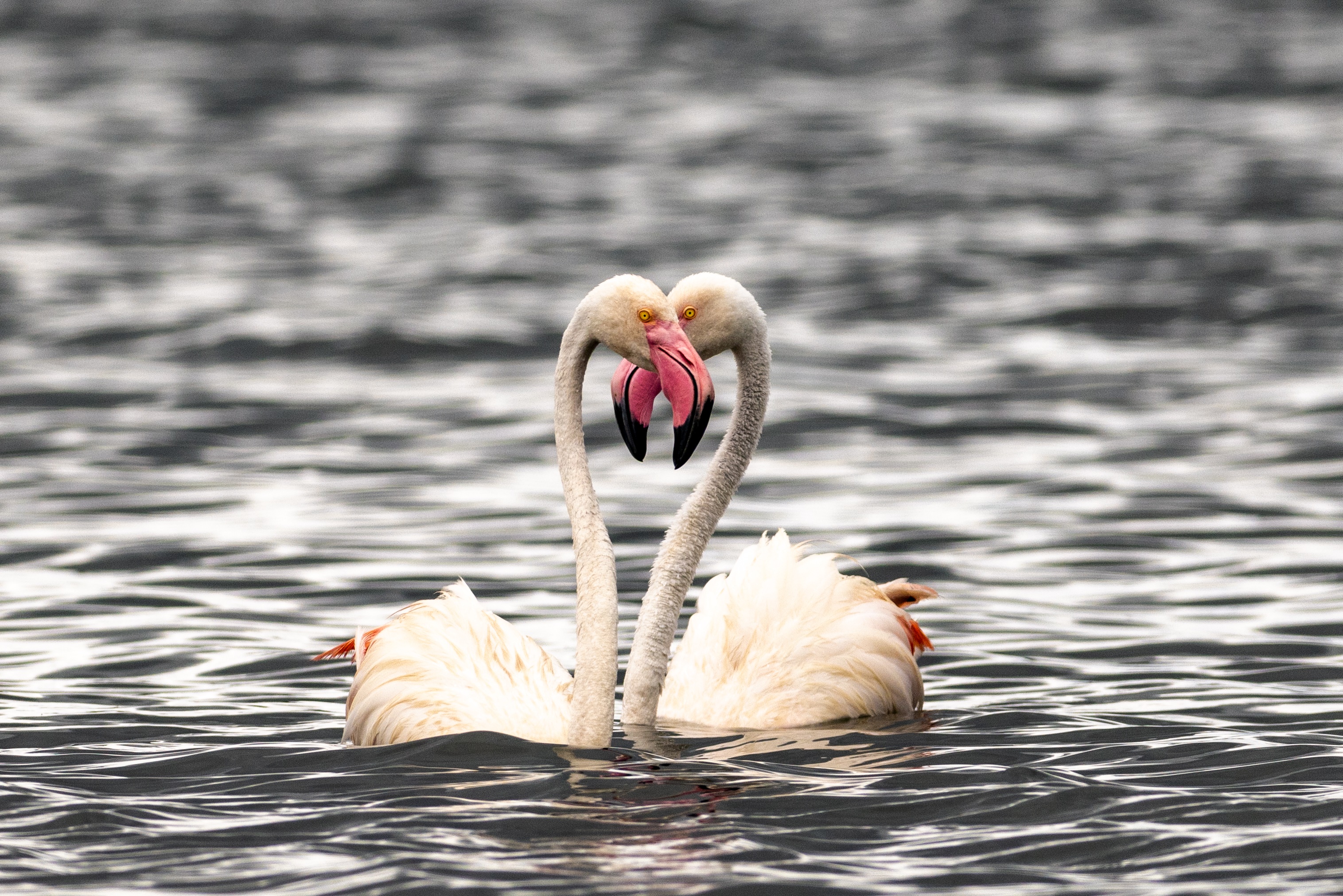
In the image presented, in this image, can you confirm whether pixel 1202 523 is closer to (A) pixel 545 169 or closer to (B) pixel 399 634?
(B) pixel 399 634

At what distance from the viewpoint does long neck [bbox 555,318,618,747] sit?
24.3 feet

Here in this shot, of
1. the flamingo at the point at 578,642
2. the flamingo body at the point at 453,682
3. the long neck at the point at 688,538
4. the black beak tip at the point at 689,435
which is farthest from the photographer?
the long neck at the point at 688,538

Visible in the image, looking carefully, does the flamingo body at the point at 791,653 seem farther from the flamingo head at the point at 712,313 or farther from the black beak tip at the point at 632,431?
the black beak tip at the point at 632,431

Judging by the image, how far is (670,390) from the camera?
7.31 m

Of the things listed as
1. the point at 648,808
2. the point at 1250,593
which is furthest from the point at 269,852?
the point at 1250,593

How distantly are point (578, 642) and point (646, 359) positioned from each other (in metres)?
1.08

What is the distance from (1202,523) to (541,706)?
5828 millimetres

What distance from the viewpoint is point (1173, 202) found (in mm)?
23797

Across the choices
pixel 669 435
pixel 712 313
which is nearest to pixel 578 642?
pixel 712 313

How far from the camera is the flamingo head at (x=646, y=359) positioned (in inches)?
286

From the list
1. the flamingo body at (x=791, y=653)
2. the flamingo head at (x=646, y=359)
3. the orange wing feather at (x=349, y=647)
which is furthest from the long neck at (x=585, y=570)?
the orange wing feather at (x=349, y=647)

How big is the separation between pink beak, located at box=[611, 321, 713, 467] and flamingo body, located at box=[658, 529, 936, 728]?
1090mm

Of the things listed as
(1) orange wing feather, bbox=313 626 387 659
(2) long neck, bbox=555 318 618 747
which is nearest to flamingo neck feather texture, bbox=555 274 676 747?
(2) long neck, bbox=555 318 618 747

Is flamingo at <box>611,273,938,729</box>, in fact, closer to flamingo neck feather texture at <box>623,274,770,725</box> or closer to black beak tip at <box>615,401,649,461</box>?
flamingo neck feather texture at <box>623,274,770,725</box>
